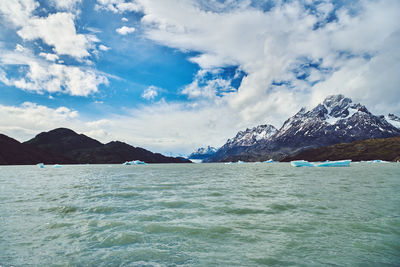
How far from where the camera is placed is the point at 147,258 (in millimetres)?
7996

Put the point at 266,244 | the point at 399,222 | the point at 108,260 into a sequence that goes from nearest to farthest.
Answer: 1. the point at 108,260
2. the point at 266,244
3. the point at 399,222

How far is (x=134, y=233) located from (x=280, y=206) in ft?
37.0

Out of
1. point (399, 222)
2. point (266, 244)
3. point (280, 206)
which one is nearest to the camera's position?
point (266, 244)

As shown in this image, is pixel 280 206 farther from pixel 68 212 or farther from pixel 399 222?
pixel 68 212

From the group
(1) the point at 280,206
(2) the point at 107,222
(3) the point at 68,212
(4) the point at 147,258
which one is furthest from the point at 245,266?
(3) the point at 68,212

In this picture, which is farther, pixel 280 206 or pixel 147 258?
pixel 280 206

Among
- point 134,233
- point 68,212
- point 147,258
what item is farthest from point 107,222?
point 147,258

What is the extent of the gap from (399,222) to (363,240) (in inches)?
196

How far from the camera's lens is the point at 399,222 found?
496 inches

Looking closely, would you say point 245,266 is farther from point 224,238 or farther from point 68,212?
point 68,212

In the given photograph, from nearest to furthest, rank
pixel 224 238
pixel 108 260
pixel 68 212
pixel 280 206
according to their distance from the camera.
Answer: pixel 108 260 → pixel 224 238 → pixel 68 212 → pixel 280 206

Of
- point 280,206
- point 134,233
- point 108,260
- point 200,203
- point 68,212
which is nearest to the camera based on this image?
point 108,260

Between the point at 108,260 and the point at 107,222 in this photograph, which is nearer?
the point at 108,260

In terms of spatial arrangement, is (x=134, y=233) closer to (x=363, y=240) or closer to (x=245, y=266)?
(x=245, y=266)
